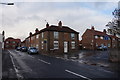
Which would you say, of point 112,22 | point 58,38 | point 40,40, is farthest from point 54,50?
point 112,22

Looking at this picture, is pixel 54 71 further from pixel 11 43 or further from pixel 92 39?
pixel 11 43

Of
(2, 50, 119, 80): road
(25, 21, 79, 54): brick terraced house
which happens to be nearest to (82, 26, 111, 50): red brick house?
(25, 21, 79, 54): brick terraced house

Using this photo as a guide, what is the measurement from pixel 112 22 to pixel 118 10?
1827 mm

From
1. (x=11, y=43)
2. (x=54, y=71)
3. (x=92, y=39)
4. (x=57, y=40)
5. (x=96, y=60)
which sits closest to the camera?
(x=54, y=71)

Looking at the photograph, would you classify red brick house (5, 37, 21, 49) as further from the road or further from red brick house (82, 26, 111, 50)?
the road

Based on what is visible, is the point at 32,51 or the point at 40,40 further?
the point at 40,40

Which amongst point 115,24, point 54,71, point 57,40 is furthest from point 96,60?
point 57,40

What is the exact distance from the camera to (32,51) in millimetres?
33500

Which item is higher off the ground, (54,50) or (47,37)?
(47,37)

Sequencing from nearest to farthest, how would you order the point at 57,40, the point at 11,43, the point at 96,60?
the point at 96,60
the point at 57,40
the point at 11,43

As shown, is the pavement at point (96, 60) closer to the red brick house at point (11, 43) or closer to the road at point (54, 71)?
the road at point (54, 71)

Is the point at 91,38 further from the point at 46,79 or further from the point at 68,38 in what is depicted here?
the point at 46,79

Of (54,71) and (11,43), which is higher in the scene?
(11,43)

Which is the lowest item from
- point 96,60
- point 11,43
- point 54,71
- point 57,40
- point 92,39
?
point 96,60
